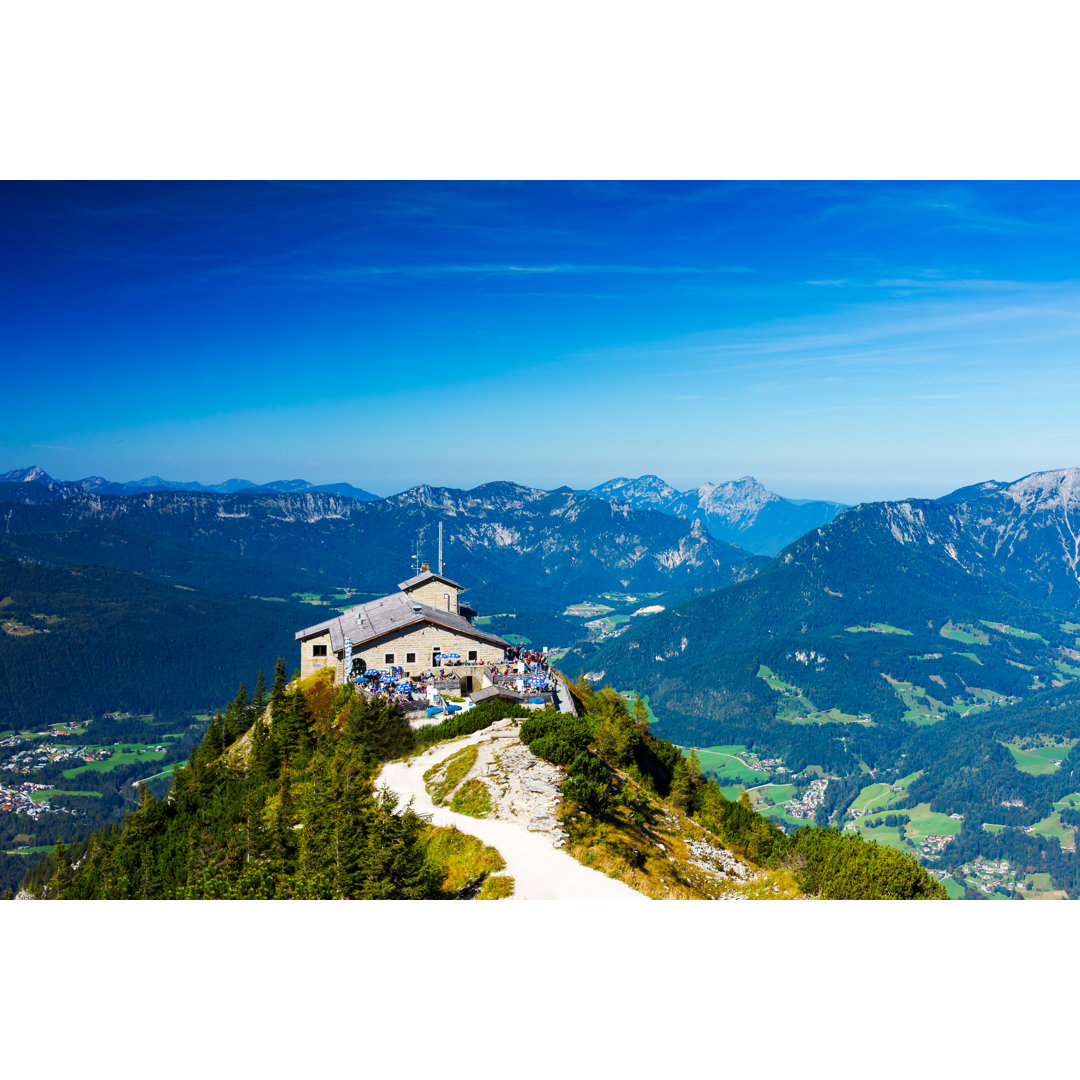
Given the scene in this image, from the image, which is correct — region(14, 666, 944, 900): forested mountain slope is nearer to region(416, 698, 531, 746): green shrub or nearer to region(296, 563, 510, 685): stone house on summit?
region(416, 698, 531, 746): green shrub

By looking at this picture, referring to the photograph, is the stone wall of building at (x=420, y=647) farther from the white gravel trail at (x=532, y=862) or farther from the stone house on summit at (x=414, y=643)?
the white gravel trail at (x=532, y=862)

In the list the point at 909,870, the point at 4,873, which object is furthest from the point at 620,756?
the point at 4,873

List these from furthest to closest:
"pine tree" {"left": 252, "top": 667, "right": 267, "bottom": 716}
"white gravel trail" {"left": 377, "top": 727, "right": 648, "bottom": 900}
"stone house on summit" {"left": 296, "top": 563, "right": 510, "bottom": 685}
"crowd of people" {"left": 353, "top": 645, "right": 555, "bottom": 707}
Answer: "pine tree" {"left": 252, "top": 667, "right": 267, "bottom": 716}
"stone house on summit" {"left": 296, "top": 563, "right": 510, "bottom": 685}
"crowd of people" {"left": 353, "top": 645, "right": 555, "bottom": 707}
"white gravel trail" {"left": 377, "top": 727, "right": 648, "bottom": 900}

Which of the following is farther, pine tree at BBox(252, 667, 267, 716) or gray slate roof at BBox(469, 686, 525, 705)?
pine tree at BBox(252, 667, 267, 716)

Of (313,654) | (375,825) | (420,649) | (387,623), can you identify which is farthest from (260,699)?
(375,825)

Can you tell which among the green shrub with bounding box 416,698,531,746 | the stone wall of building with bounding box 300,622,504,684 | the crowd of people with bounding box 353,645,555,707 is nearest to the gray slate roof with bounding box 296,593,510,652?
the stone wall of building with bounding box 300,622,504,684

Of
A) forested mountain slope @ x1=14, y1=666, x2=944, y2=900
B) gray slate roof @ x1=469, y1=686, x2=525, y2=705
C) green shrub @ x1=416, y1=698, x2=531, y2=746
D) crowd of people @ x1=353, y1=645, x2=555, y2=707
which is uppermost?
crowd of people @ x1=353, y1=645, x2=555, y2=707

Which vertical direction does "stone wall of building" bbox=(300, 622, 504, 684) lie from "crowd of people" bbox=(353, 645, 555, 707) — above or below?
above

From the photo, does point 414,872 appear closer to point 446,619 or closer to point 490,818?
point 490,818

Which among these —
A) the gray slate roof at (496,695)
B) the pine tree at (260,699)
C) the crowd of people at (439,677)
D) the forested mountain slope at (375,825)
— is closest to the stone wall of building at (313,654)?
the pine tree at (260,699)
